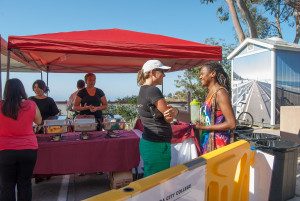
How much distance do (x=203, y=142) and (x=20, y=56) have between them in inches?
134

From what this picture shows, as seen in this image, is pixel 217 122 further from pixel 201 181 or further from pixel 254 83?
pixel 254 83

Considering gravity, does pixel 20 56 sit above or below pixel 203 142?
above

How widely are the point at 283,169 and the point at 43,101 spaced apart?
3.43 meters

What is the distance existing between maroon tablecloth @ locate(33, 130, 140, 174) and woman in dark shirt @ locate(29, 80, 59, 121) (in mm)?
462

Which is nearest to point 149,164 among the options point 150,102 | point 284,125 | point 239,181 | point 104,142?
point 150,102

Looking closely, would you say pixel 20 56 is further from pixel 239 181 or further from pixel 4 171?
pixel 239 181

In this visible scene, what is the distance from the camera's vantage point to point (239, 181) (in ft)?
6.77

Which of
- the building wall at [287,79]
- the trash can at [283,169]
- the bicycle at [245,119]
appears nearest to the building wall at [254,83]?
the bicycle at [245,119]

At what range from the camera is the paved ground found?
3.16 m

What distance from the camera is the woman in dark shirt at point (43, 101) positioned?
329 centimetres

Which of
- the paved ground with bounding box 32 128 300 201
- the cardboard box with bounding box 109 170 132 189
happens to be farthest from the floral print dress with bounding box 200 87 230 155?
the paved ground with bounding box 32 128 300 201

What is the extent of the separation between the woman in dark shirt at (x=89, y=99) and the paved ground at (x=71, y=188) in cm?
107

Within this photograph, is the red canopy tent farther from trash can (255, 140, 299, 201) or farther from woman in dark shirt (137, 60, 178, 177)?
trash can (255, 140, 299, 201)

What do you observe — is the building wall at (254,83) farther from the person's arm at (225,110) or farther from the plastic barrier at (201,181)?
the person's arm at (225,110)
